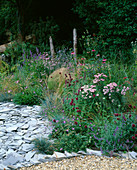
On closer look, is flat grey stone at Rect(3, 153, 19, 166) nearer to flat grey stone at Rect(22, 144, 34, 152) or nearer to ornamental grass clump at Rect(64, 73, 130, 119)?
flat grey stone at Rect(22, 144, 34, 152)

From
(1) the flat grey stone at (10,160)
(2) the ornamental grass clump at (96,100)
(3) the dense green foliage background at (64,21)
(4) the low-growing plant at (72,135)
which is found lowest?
(1) the flat grey stone at (10,160)

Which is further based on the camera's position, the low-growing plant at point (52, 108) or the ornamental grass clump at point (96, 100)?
the low-growing plant at point (52, 108)

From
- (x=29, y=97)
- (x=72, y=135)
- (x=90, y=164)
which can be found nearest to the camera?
Result: (x=90, y=164)

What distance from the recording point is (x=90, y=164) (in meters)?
2.88

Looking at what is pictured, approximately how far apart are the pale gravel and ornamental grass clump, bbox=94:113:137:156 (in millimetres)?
133

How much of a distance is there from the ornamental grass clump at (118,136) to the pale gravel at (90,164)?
133 millimetres

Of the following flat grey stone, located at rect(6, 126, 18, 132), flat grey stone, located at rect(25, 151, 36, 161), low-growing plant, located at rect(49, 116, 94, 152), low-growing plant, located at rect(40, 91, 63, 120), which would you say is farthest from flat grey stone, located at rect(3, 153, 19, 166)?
low-growing plant, located at rect(40, 91, 63, 120)

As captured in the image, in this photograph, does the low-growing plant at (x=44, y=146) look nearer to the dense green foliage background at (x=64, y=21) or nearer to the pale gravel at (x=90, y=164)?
the pale gravel at (x=90, y=164)

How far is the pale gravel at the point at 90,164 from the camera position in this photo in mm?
2807

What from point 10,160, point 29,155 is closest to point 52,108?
point 29,155

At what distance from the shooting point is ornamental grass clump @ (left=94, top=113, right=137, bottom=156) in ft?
10.2

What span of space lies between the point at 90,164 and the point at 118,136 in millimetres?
576

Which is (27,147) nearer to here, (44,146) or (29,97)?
(44,146)

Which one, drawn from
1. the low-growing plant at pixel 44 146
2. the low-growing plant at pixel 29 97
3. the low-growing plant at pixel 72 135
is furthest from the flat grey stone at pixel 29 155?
the low-growing plant at pixel 29 97
